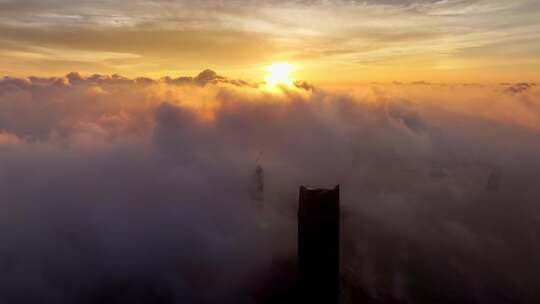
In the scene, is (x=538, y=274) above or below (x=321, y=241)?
below

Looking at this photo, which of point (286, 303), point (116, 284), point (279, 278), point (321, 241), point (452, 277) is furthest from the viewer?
point (116, 284)

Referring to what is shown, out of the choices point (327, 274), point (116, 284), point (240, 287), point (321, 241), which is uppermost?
point (321, 241)

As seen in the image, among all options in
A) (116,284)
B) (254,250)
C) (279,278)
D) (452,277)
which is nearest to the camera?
(279,278)

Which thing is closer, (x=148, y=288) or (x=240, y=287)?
(x=240, y=287)

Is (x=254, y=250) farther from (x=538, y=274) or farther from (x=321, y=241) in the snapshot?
(x=321, y=241)

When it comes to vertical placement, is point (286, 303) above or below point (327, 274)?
below

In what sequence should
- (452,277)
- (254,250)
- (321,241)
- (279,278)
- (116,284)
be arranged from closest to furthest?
(321,241) → (279,278) → (452,277) → (116,284) → (254,250)

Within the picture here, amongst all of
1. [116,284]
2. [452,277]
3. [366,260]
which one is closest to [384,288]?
[366,260]

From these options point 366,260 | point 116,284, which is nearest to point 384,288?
point 366,260

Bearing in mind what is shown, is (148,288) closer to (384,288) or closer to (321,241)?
(384,288)
